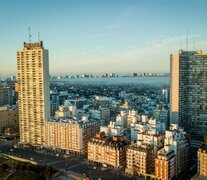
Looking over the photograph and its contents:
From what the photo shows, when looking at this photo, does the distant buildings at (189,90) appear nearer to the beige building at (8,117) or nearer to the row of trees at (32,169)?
the row of trees at (32,169)

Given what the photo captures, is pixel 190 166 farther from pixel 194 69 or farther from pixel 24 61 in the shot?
pixel 24 61

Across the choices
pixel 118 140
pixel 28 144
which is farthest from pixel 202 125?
pixel 28 144

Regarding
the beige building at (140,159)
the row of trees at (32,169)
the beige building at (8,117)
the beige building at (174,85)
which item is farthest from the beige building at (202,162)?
the beige building at (8,117)

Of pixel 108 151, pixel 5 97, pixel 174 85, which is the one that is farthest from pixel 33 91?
pixel 5 97

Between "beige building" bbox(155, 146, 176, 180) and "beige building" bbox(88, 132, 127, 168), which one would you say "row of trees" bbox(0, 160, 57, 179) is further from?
"beige building" bbox(155, 146, 176, 180)

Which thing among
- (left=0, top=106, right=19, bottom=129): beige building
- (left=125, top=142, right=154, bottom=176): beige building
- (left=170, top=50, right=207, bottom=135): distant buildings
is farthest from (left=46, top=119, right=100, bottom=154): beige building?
(left=0, top=106, right=19, bottom=129): beige building

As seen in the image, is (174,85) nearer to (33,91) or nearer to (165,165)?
(165,165)

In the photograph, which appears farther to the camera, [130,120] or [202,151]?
[130,120]
